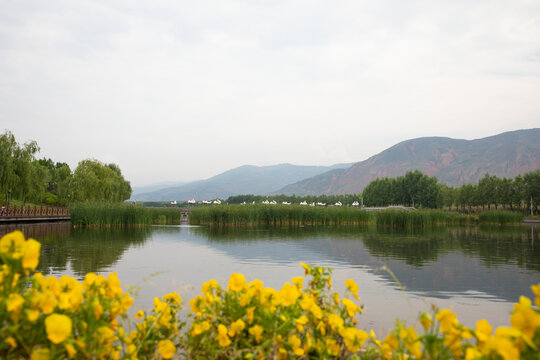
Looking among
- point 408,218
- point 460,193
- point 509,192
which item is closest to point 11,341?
point 408,218

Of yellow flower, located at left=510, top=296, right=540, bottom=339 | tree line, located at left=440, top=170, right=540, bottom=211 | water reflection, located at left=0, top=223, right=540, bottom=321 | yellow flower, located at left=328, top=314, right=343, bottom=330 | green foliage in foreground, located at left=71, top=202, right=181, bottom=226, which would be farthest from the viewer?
tree line, located at left=440, top=170, right=540, bottom=211

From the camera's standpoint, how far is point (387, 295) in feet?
28.8

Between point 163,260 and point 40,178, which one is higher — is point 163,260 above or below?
below

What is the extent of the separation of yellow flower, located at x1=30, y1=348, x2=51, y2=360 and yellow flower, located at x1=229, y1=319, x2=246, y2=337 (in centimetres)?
122

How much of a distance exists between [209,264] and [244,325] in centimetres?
1053

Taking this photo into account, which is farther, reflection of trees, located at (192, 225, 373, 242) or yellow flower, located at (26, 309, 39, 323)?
reflection of trees, located at (192, 225, 373, 242)

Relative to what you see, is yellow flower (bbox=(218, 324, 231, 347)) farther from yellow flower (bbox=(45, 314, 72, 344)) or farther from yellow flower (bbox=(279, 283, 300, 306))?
yellow flower (bbox=(45, 314, 72, 344))

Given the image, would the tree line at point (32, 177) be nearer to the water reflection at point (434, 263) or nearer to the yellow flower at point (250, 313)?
the water reflection at point (434, 263)

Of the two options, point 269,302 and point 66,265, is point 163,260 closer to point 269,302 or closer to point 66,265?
point 66,265

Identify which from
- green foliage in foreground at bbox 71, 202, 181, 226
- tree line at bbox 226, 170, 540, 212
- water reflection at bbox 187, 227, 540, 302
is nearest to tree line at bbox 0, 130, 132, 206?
green foliage in foreground at bbox 71, 202, 181, 226

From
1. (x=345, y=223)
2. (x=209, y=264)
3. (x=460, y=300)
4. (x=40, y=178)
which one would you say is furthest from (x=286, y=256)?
(x=40, y=178)

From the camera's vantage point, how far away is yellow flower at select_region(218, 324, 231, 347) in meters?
2.91

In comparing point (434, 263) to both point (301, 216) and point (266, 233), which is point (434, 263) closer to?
point (266, 233)

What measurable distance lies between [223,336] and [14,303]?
139cm
